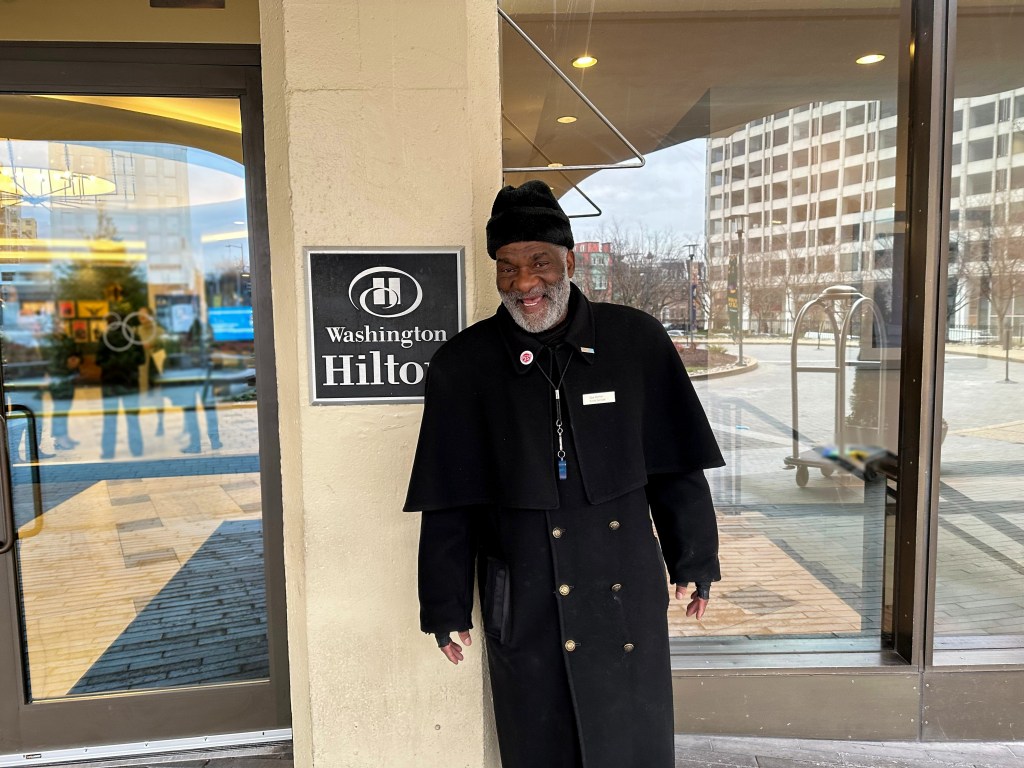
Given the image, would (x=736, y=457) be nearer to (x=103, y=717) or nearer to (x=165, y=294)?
(x=103, y=717)

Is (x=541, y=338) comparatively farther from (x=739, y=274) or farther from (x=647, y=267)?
(x=739, y=274)

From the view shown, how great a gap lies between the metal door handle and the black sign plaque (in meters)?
1.43

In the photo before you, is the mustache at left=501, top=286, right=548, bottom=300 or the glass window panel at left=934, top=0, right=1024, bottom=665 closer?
the mustache at left=501, top=286, right=548, bottom=300

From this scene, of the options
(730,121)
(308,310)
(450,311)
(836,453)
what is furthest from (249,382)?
(836,453)

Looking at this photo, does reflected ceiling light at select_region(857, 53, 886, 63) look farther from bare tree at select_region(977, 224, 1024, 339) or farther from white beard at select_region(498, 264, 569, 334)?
white beard at select_region(498, 264, 569, 334)

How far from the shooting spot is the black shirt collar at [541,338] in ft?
6.24

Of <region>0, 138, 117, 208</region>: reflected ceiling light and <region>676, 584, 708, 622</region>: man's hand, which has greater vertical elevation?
<region>0, 138, 117, 208</region>: reflected ceiling light

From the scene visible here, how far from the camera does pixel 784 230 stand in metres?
3.20

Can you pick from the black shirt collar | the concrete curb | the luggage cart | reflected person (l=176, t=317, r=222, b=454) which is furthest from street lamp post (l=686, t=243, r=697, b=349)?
reflected person (l=176, t=317, r=222, b=454)

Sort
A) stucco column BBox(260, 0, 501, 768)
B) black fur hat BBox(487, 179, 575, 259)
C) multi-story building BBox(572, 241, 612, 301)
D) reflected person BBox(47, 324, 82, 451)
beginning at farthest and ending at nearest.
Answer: reflected person BBox(47, 324, 82, 451) → multi-story building BBox(572, 241, 612, 301) → stucco column BBox(260, 0, 501, 768) → black fur hat BBox(487, 179, 575, 259)

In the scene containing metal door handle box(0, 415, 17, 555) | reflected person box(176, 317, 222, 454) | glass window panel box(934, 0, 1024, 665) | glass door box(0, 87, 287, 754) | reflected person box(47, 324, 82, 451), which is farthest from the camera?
reflected person box(47, 324, 82, 451)

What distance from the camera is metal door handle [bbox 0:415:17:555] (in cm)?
270

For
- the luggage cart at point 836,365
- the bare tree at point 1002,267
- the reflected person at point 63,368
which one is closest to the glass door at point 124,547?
the luggage cart at point 836,365

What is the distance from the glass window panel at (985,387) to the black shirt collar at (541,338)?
6.08 ft
